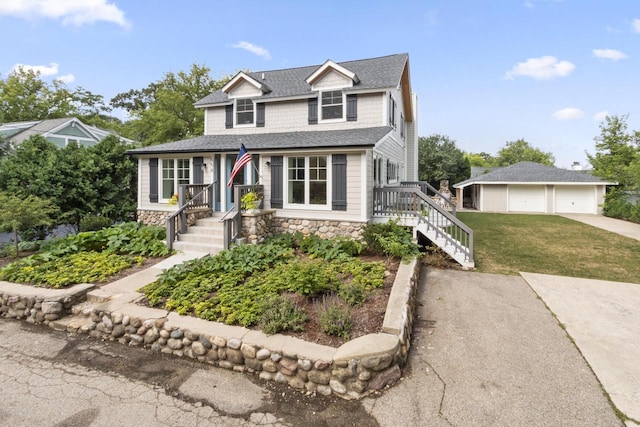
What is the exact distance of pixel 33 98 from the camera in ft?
93.8

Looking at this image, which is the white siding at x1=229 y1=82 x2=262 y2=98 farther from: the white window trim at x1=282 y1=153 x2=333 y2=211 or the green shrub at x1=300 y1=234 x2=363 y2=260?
the green shrub at x1=300 y1=234 x2=363 y2=260

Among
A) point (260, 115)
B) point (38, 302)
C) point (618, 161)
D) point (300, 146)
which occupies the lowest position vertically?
point (38, 302)

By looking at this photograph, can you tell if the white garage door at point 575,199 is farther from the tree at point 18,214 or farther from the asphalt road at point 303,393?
the tree at point 18,214

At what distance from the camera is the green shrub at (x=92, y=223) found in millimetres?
10641

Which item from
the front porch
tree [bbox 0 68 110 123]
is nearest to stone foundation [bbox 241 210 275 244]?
the front porch

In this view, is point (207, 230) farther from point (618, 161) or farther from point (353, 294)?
point (618, 161)

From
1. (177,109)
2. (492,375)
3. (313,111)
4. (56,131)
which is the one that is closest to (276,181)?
(313,111)

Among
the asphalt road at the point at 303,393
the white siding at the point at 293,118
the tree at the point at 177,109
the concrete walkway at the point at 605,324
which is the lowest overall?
the asphalt road at the point at 303,393

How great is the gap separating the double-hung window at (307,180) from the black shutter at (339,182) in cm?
32

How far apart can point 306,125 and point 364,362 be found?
388 inches

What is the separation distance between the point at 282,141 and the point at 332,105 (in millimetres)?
2588

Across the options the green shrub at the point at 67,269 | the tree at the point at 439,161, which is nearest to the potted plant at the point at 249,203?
the green shrub at the point at 67,269

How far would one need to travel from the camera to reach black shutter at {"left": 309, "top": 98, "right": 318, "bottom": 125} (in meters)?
11.8

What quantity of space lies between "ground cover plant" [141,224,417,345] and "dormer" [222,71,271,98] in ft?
24.1
